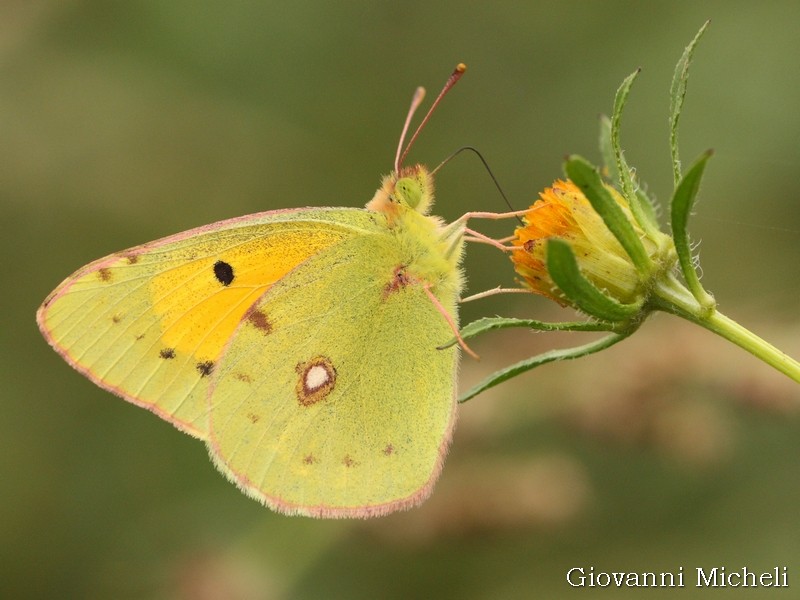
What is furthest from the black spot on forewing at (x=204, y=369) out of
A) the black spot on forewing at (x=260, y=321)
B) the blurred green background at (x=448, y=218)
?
the blurred green background at (x=448, y=218)

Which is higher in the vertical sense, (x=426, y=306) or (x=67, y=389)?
(x=67, y=389)

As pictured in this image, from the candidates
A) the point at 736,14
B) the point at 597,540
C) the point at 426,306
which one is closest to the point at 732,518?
the point at 597,540

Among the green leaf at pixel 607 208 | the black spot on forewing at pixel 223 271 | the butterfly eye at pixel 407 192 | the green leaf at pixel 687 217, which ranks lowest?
the green leaf at pixel 687 217

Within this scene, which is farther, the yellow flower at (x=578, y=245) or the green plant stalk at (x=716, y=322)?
the yellow flower at (x=578, y=245)

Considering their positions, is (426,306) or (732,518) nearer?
(426,306)

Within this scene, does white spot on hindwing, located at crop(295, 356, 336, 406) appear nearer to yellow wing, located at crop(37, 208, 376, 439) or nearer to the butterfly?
the butterfly

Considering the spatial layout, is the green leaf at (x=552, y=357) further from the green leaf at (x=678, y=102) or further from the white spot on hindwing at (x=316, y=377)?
the white spot on hindwing at (x=316, y=377)

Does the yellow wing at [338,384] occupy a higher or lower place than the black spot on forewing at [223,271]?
A: lower

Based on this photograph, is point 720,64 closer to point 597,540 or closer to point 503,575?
point 597,540
